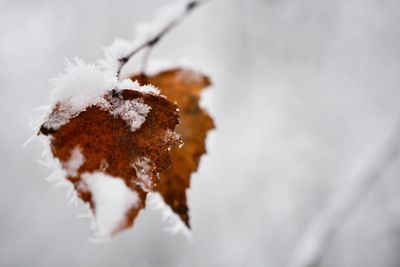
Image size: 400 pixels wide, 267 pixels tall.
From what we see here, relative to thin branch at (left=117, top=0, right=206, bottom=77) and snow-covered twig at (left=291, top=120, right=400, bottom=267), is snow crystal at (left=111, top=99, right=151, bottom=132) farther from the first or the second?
snow-covered twig at (left=291, top=120, right=400, bottom=267)

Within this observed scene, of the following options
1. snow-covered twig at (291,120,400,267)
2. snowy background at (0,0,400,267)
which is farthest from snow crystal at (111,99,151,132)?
snowy background at (0,0,400,267)

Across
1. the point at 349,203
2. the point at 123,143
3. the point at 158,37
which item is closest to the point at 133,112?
the point at 123,143

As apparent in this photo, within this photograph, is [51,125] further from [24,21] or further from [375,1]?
[375,1]

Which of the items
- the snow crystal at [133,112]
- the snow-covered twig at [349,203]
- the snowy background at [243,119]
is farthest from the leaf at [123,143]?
the snowy background at [243,119]

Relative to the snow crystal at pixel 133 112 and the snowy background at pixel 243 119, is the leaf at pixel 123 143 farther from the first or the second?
the snowy background at pixel 243 119

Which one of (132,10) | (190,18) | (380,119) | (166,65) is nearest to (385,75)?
(380,119)
